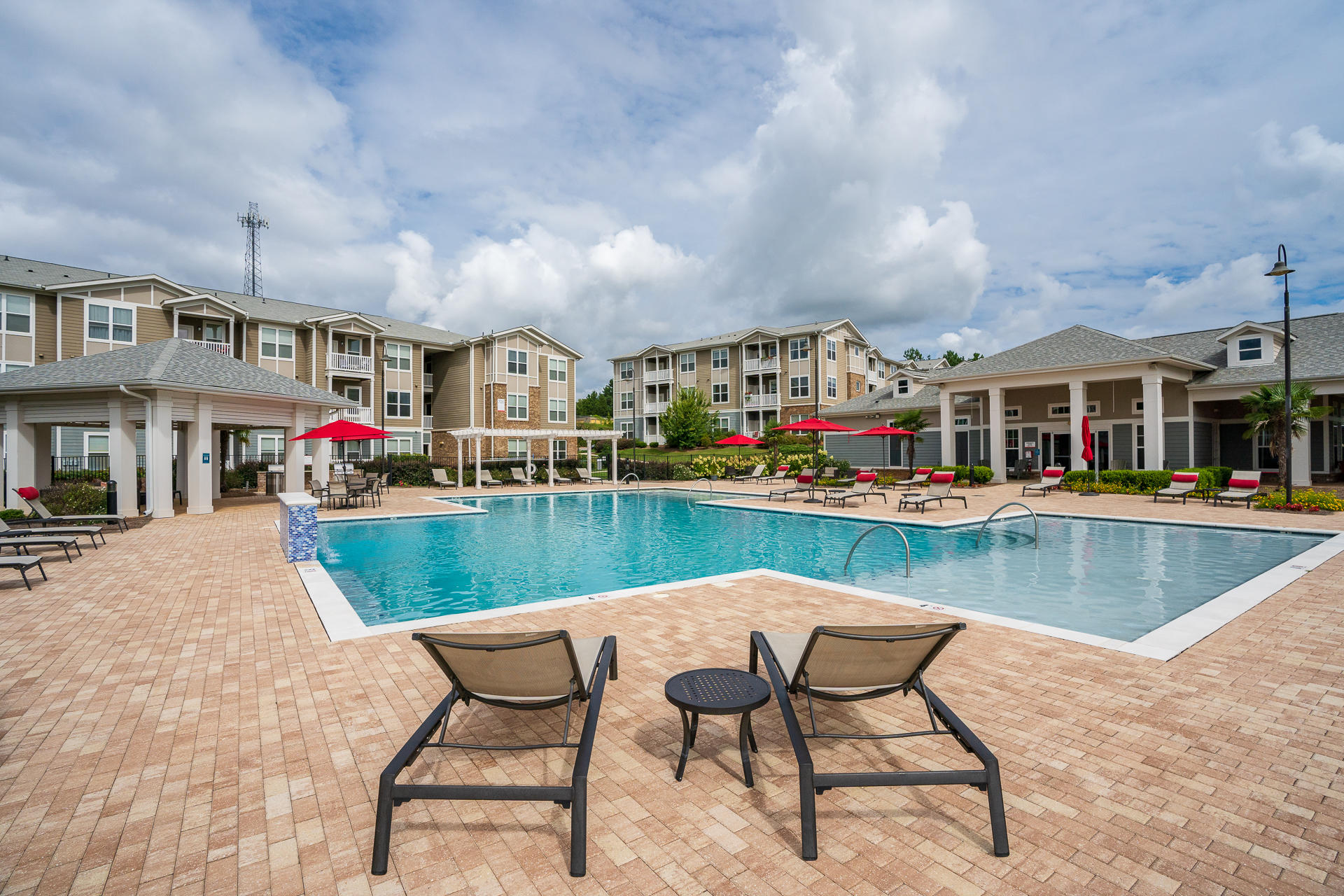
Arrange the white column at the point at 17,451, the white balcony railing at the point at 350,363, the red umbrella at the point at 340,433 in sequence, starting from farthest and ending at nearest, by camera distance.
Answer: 1. the white balcony railing at the point at 350,363
2. the red umbrella at the point at 340,433
3. the white column at the point at 17,451

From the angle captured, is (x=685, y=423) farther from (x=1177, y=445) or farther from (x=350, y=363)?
(x=1177, y=445)

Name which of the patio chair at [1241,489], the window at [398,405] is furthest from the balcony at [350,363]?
the patio chair at [1241,489]

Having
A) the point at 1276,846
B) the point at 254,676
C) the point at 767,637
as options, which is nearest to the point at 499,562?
the point at 254,676

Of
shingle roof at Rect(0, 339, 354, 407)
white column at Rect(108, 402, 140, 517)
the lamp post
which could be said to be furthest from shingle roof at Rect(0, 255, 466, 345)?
the lamp post

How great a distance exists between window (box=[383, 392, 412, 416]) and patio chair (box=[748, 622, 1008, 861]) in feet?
120

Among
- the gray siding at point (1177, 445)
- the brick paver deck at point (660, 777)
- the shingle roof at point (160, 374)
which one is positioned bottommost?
the brick paver deck at point (660, 777)

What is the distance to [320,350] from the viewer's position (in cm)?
3262

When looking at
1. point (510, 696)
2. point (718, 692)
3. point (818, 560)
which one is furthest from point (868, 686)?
point (818, 560)

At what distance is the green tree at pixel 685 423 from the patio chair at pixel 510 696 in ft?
131

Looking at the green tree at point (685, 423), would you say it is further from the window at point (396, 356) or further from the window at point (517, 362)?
the window at point (396, 356)

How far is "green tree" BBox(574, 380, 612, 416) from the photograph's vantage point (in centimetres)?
9906

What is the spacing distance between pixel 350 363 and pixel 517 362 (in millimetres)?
9663

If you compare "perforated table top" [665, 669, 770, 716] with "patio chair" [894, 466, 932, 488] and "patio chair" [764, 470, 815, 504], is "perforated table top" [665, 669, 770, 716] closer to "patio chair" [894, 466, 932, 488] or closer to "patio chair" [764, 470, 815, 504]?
"patio chair" [764, 470, 815, 504]

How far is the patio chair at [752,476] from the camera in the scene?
28.0 metres
